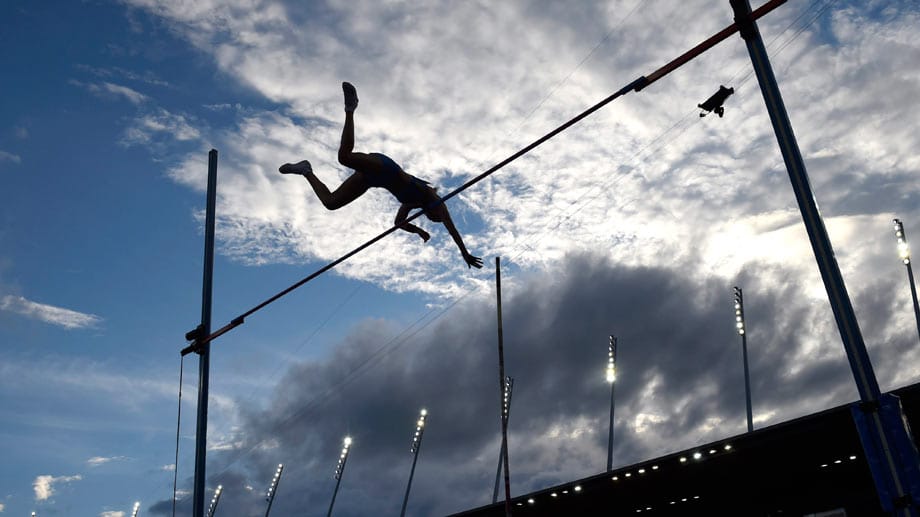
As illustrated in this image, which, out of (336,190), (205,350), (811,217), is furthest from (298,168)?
(811,217)

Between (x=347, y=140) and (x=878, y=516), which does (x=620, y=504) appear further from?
(x=347, y=140)

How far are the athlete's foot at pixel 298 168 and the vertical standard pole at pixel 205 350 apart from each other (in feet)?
7.39

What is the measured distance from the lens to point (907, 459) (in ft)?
14.0

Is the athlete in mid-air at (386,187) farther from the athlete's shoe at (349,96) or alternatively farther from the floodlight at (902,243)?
the floodlight at (902,243)

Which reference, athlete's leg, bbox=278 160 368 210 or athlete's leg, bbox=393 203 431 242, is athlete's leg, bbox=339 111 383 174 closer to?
athlete's leg, bbox=278 160 368 210

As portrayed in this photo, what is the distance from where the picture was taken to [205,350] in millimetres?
9961

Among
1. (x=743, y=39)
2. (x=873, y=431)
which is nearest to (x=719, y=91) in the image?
(x=743, y=39)

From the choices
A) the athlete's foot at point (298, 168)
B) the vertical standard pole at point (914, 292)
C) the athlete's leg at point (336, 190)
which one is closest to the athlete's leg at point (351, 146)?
the athlete's leg at point (336, 190)

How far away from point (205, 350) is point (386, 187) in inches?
147

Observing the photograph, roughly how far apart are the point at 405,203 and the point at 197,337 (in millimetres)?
3674

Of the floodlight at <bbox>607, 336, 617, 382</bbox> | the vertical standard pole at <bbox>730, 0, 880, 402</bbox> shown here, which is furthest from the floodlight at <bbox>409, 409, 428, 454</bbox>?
the vertical standard pole at <bbox>730, 0, 880, 402</bbox>

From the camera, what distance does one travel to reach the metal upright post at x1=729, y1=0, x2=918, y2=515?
428 centimetres

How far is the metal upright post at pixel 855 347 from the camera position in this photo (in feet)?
14.0

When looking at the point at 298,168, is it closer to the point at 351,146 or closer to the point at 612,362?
the point at 351,146
